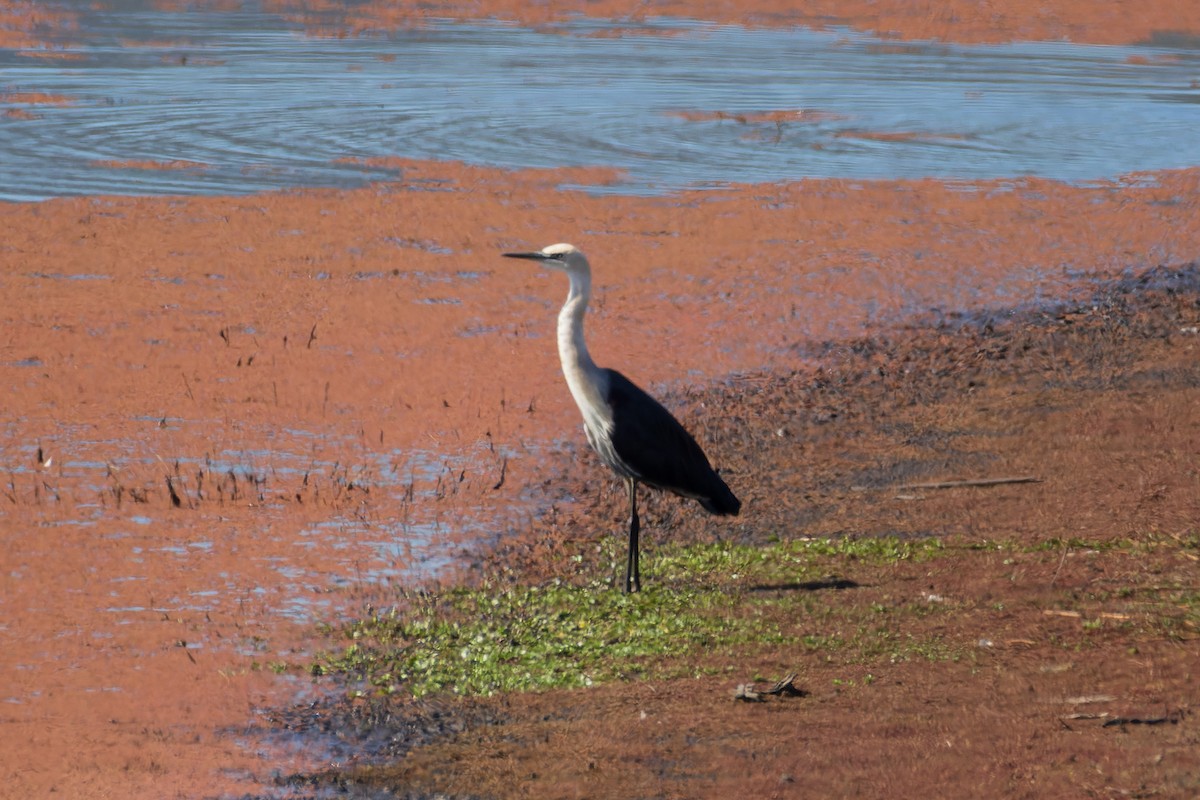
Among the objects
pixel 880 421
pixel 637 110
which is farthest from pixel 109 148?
pixel 880 421

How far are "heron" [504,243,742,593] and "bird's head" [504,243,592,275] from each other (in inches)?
9.0

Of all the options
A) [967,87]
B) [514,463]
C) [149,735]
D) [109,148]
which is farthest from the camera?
[967,87]

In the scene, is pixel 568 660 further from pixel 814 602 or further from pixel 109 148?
pixel 109 148

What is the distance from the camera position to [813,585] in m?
8.84

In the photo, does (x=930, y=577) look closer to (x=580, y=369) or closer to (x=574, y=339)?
(x=580, y=369)

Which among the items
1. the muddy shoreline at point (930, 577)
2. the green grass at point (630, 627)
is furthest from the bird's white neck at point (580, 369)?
the muddy shoreline at point (930, 577)

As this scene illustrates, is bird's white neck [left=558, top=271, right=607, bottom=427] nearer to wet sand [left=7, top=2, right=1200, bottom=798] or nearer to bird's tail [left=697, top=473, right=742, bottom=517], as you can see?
bird's tail [left=697, top=473, right=742, bottom=517]

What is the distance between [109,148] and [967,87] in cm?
1458

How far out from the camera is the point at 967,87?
28.8 m

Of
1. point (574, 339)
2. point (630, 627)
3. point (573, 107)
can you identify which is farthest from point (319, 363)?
point (573, 107)

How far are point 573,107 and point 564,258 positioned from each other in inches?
657

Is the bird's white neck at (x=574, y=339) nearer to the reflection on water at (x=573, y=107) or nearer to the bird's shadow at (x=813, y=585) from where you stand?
the bird's shadow at (x=813, y=585)

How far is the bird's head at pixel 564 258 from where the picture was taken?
30.3 feet

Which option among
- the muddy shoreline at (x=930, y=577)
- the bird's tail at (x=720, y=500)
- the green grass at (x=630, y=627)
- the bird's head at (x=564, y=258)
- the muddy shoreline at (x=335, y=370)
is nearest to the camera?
the muddy shoreline at (x=930, y=577)
